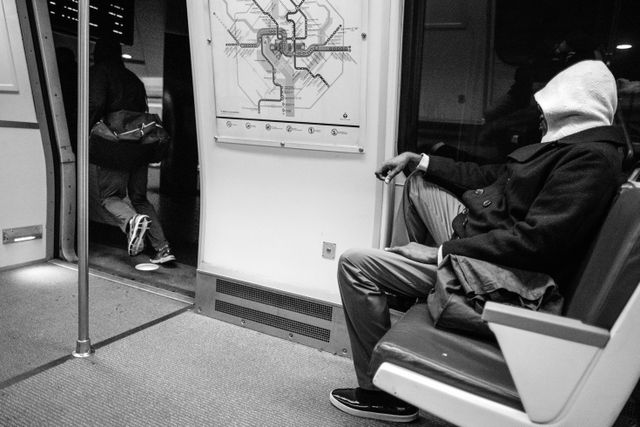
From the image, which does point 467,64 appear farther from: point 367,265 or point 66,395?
point 66,395

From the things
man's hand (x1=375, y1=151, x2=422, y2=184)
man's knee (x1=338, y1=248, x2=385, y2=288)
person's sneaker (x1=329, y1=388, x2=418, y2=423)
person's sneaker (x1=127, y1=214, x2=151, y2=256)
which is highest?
man's hand (x1=375, y1=151, x2=422, y2=184)

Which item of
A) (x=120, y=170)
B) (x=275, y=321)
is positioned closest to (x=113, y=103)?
(x=120, y=170)

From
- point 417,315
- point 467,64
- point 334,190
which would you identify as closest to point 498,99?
point 467,64

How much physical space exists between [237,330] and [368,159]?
1.31m

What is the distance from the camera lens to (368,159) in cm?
233

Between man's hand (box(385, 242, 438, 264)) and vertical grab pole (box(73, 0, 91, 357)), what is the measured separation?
1.45 metres

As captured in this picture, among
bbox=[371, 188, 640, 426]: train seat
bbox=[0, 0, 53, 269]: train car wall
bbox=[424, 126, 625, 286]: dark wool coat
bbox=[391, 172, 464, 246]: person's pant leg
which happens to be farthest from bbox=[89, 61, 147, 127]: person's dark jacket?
bbox=[371, 188, 640, 426]: train seat

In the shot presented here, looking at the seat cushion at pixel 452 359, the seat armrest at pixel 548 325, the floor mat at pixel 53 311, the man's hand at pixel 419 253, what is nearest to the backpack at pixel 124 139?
the floor mat at pixel 53 311

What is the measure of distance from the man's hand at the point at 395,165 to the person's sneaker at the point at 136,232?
2323 millimetres

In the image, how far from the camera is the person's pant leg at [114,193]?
382cm

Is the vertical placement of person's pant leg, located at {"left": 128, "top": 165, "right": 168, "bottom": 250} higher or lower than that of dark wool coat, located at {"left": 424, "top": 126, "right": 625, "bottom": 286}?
lower

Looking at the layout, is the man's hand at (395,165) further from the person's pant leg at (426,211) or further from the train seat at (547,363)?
the train seat at (547,363)

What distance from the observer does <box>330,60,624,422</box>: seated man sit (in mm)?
1421

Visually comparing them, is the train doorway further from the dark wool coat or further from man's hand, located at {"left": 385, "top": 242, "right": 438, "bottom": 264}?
the dark wool coat
